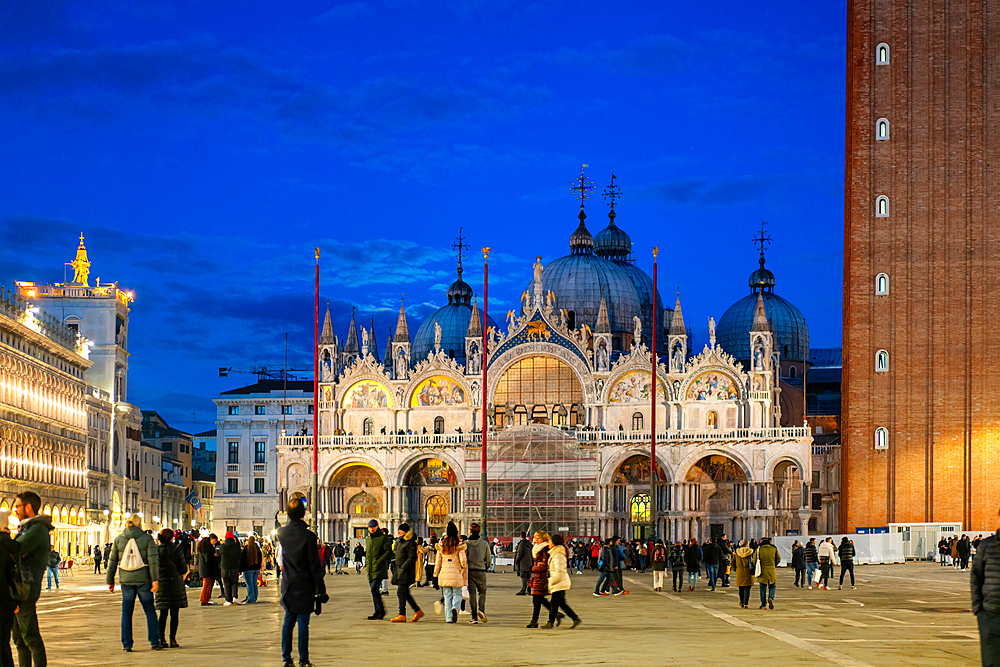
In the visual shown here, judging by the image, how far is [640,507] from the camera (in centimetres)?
8062

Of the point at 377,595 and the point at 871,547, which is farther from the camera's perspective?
the point at 871,547

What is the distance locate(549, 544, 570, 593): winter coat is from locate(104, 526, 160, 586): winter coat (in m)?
6.08

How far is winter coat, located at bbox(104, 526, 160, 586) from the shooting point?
57.7ft

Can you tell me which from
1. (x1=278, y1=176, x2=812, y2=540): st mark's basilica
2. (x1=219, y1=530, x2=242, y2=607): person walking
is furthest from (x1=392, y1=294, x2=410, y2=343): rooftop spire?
(x1=219, y1=530, x2=242, y2=607): person walking

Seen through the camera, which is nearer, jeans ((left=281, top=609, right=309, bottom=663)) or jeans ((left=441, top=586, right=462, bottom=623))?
jeans ((left=281, top=609, right=309, bottom=663))

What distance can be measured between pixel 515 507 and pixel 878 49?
102 feet

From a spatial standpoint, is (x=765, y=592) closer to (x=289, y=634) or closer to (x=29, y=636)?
(x=289, y=634)

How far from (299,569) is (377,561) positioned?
28.6ft

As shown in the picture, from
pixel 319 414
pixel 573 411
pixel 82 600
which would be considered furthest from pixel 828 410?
pixel 82 600

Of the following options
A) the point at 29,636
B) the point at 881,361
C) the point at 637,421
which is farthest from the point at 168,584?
the point at 637,421

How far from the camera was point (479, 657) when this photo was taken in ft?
54.0

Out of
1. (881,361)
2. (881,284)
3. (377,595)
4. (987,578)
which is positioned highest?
(881,284)

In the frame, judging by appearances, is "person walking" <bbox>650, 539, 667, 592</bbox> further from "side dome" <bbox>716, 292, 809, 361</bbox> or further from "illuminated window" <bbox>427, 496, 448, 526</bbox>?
"side dome" <bbox>716, 292, 809, 361</bbox>

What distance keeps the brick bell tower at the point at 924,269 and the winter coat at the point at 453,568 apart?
146 feet
